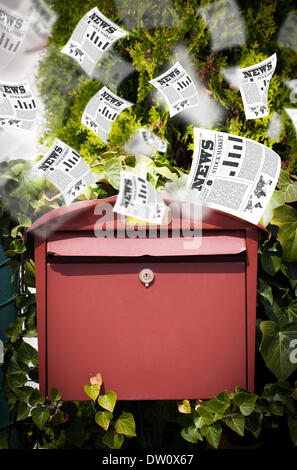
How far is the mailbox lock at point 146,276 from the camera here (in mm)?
1254

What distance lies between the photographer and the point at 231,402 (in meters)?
1.34

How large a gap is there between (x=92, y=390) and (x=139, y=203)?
608 mm

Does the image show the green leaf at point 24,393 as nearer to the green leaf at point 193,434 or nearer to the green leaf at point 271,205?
the green leaf at point 193,434

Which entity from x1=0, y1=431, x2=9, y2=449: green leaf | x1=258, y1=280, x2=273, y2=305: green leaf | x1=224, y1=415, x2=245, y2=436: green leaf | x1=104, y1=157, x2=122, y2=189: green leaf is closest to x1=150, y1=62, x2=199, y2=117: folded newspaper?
x1=104, y1=157, x2=122, y2=189: green leaf

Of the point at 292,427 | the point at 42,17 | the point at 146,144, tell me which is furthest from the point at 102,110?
the point at 292,427

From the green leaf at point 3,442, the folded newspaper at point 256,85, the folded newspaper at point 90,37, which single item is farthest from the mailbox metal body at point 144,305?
the folded newspaper at point 90,37

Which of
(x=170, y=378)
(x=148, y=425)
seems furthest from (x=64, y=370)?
(x=148, y=425)

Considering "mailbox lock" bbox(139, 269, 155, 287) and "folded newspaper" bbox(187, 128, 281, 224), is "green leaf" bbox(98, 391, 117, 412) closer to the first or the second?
"mailbox lock" bbox(139, 269, 155, 287)

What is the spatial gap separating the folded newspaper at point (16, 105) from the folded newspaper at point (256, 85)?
33.1 inches

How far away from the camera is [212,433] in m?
1.39

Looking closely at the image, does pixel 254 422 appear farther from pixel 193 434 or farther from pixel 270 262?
pixel 270 262

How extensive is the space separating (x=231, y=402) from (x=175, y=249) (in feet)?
1.83

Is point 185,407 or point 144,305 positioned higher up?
point 144,305

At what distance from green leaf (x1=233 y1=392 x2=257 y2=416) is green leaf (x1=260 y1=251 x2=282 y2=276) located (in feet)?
1.48
